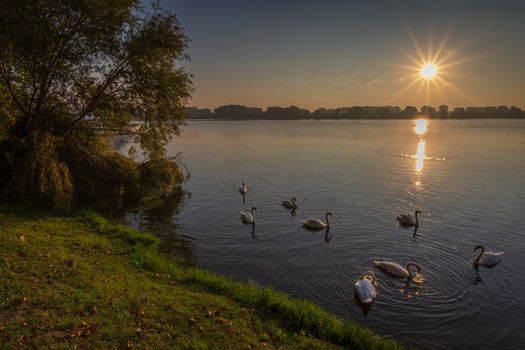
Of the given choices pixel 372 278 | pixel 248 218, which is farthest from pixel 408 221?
pixel 248 218

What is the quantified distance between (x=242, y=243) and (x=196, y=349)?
40.6 feet

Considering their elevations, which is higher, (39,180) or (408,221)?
(39,180)

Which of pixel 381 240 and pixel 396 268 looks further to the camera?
pixel 381 240

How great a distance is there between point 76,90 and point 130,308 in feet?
68.4

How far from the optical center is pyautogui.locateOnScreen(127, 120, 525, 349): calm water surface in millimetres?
13969

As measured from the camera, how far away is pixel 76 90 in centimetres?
2592

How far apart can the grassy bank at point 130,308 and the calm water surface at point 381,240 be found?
311 centimetres

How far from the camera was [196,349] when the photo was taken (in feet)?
28.9

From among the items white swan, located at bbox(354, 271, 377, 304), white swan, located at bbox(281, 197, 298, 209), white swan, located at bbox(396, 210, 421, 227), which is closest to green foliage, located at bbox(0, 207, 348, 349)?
white swan, located at bbox(354, 271, 377, 304)

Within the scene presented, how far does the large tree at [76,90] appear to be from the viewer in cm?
2166

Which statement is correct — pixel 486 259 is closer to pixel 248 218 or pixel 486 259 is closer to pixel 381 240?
pixel 381 240

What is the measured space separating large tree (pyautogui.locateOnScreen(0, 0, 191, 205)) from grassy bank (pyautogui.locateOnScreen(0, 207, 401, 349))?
29.6 feet

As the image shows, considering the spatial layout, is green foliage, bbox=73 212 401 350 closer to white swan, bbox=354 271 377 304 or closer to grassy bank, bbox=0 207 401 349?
grassy bank, bbox=0 207 401 349

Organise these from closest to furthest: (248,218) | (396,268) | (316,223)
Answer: (396,268)
(316,223)
(248,218)
